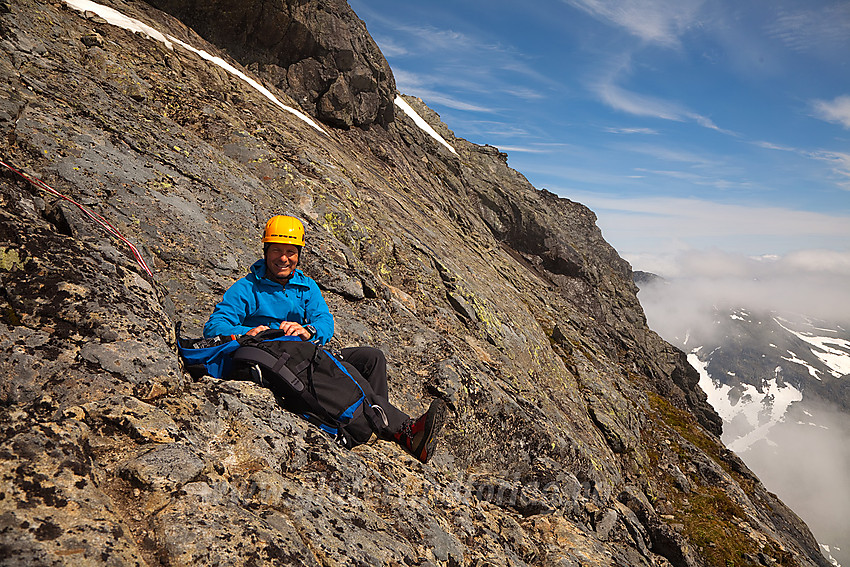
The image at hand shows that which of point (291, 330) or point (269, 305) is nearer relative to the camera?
point (291, 330)

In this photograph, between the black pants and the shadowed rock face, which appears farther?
the shadowed rock face

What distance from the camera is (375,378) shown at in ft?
27.2

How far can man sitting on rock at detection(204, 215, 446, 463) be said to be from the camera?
25.6ft

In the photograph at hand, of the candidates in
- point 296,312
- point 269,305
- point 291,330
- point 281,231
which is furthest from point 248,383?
point 281,231

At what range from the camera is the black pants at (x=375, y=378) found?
797cm

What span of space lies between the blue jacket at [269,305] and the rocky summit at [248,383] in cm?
113

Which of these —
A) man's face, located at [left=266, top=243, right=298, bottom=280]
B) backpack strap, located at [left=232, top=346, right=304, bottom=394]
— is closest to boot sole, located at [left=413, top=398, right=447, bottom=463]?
backpack strap, located at [left=232, top=346, right=304, bottom=394]

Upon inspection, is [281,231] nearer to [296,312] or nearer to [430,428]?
[296,312]

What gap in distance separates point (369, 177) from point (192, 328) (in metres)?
17.4

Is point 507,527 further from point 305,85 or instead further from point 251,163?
point 305,85

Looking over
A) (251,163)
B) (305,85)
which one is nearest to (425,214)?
(305,85)

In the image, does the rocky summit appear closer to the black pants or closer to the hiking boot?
the hiking boot

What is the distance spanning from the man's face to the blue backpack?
1374mm

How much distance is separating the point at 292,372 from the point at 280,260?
7.19 ft
